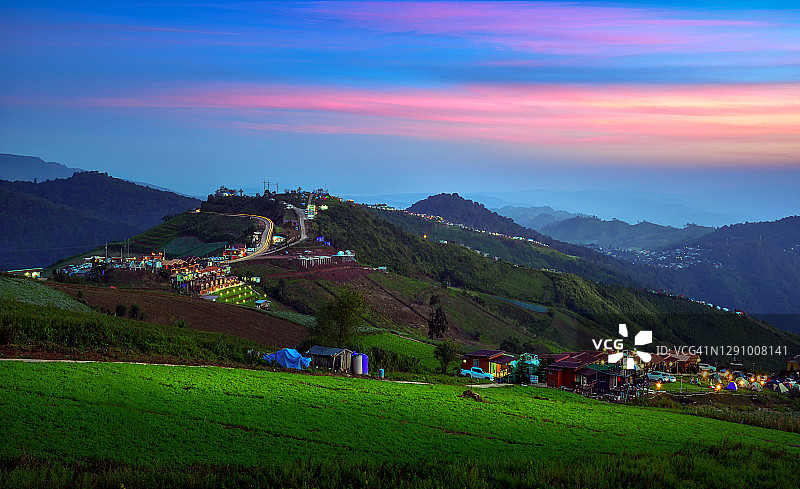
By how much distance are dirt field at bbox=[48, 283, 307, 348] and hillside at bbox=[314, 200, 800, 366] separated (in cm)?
5280

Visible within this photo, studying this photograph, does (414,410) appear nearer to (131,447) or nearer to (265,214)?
(131,447)

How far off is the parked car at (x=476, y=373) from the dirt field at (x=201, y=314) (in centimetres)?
1616

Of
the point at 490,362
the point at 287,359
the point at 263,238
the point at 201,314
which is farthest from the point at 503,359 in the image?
the point at 263,238

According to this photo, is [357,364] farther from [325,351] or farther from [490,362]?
[490,362]

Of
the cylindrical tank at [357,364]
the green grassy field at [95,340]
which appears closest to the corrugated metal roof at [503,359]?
the cylindrical tank at [357,364]

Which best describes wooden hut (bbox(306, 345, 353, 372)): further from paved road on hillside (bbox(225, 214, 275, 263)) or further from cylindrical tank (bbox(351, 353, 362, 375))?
paved road on hillside (bbox(225, 214, 275, 263))

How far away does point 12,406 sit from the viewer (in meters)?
18.2

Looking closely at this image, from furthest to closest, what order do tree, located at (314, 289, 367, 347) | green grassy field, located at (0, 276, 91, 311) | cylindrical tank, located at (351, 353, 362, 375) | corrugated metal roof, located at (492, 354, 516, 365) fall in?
corrugated metal roof, located at (492, 354, 516, 365) < tree, located at (314, 289, 367, 347) < green grassy field, located at (0, 276, 91, 311) < cylindrical tank, located at (351, 353, 362, 375)

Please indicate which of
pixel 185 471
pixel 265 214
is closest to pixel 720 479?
pixel 185 471

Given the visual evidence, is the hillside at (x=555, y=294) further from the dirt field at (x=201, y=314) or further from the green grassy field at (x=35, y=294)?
the green grassy field at (x=35, y=294)

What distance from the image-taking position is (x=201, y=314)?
189ft

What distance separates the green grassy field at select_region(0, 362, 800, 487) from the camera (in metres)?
12.7

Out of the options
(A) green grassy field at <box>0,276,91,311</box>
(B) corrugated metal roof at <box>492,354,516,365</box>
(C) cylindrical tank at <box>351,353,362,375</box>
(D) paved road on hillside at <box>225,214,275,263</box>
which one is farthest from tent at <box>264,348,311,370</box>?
(D) paved road on hillside at <box>225,214,275,263</box>

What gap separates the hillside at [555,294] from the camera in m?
114
